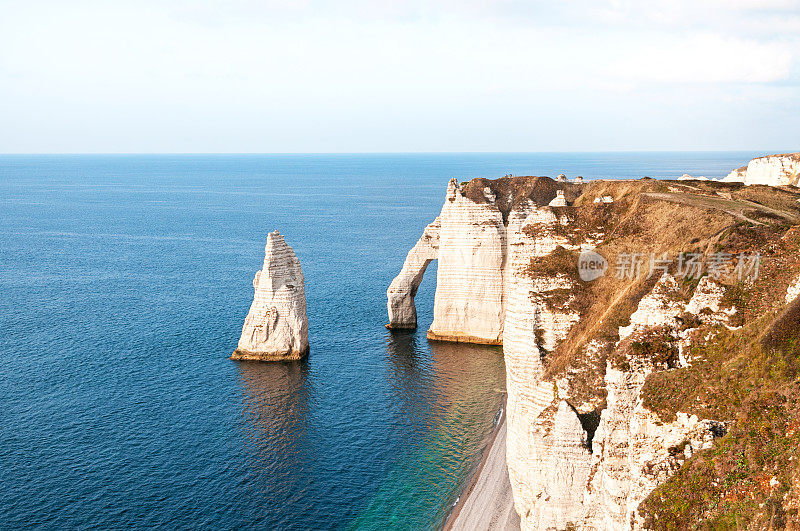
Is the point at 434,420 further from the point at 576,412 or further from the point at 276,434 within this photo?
the point at 576,412

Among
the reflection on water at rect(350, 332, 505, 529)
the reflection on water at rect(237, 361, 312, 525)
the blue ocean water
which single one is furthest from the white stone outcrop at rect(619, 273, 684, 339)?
the reflection on water at rect(237, 361, 312, 525)

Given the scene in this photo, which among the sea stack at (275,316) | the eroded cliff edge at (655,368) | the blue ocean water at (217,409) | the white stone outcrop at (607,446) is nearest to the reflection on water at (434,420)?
the blue ocean water at (217,409)

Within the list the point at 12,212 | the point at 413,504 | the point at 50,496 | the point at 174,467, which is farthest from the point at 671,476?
the point at 12,212

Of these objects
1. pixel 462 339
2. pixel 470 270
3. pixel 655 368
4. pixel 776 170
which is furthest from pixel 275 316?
pixel 776 170

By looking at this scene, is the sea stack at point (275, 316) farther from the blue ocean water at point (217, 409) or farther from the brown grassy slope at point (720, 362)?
the brown grassy slope at point (720, 362)

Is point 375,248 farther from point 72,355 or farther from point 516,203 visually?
point 72,355

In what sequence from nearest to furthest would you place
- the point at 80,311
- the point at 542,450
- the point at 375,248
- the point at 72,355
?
1. the point at 542,450
2. the point at 72,355
3. the point at 80,311
4. the point at 375,248
